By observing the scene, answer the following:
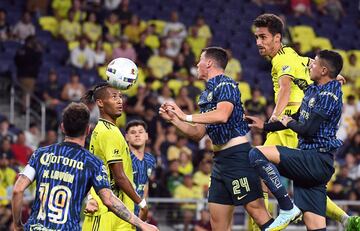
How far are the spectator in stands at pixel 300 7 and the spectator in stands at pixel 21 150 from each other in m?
10.3

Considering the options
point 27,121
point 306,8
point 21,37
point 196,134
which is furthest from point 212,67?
point 306,8

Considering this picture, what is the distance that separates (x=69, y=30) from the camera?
22.2 m

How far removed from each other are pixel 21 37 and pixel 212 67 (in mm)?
10917

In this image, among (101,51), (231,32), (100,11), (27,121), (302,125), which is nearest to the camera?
(302,125)

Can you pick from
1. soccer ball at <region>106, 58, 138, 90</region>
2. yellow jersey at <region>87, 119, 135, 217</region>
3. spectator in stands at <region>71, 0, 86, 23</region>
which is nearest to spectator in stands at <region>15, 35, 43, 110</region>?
spectator in stands at <region>71, 0, 86, 23</region>

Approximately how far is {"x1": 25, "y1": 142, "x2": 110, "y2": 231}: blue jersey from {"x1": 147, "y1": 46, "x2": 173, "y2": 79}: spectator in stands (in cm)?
1279

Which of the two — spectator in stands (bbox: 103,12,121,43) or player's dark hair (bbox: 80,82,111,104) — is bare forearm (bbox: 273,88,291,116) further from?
spectator in stands (bbox: 103,12,121,43)

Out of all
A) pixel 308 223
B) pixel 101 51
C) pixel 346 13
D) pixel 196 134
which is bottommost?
pixel 308 223

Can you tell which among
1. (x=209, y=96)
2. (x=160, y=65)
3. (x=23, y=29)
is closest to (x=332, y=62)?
(x=209, y=96)

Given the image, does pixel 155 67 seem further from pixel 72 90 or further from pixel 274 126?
pixel 274 126

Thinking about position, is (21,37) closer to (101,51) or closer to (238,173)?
(101,51)

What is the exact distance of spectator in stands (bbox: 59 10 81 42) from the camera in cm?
2222

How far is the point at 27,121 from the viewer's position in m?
20.3

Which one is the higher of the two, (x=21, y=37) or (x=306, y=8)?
(x=306, y=8)
